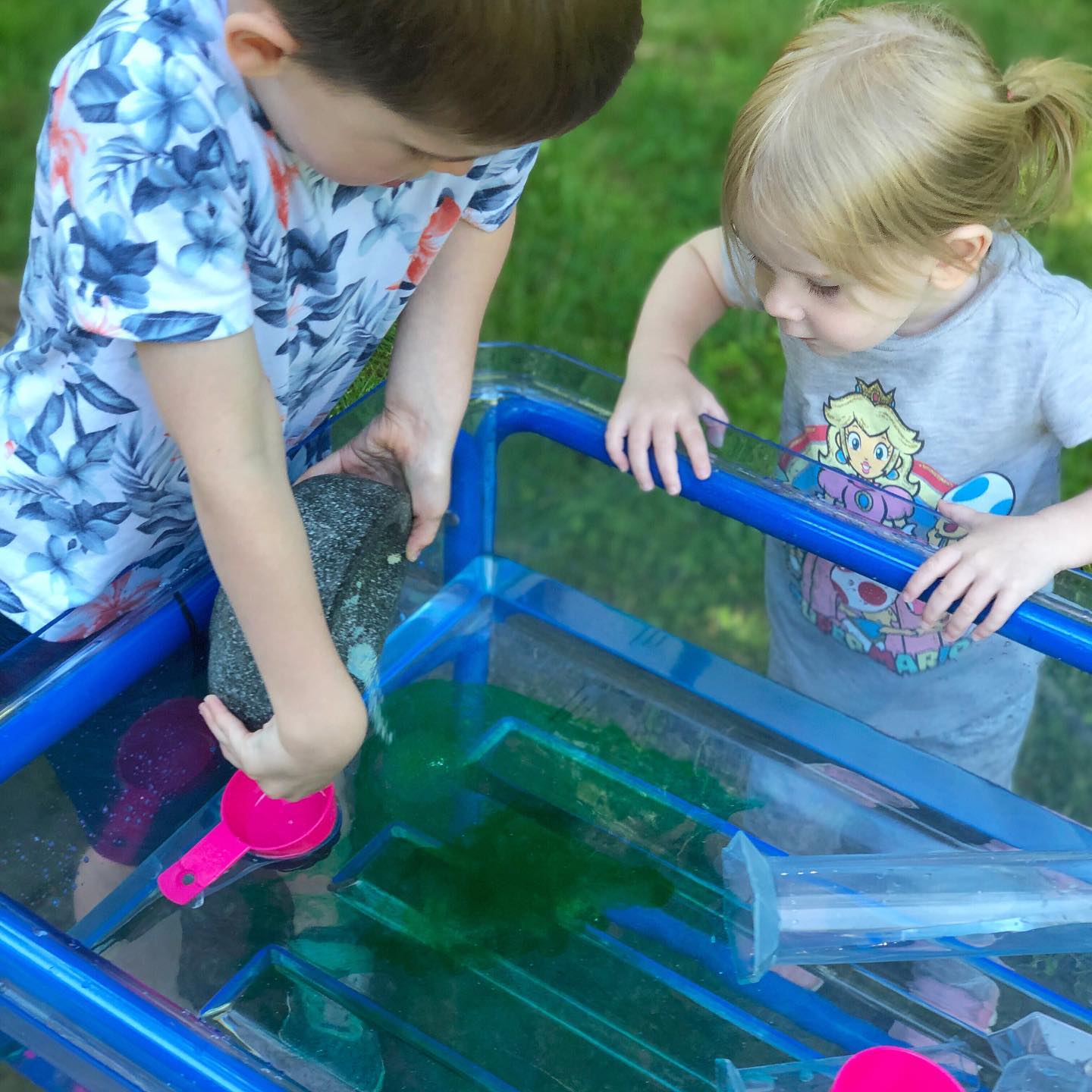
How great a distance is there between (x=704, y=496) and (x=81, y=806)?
568 mm

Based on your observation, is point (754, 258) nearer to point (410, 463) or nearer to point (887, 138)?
point (887, 138)

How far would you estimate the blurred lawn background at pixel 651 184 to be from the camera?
2285mm

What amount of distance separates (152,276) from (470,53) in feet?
0.72

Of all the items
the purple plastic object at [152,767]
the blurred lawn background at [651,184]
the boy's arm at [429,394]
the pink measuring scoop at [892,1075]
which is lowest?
the blurred lawn background at [651,184]

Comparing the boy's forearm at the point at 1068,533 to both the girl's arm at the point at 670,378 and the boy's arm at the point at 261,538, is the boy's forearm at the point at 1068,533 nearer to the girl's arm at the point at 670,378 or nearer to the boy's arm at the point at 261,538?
the girl's arm at the point at 670,378

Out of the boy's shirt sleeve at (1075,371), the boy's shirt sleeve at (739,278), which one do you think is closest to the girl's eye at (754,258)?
the boy's shirt sleeve at (739,278)

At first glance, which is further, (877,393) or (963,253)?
(877,393)

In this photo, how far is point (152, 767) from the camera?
1.03 meters

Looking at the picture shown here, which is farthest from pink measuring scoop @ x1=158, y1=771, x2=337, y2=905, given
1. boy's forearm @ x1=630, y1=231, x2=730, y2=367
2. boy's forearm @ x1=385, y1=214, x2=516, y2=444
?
boy's forearm @ x1=630, y1=231, x2=730, y2=367

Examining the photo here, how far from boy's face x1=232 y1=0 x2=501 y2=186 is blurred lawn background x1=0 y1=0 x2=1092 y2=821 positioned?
84 cm

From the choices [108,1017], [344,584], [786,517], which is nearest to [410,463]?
[344,584]

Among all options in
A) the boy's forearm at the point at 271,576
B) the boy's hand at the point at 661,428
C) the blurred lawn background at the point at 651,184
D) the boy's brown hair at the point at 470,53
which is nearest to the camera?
the boy's brown hair at the point at 470,53

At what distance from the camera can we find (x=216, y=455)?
2.59 ft

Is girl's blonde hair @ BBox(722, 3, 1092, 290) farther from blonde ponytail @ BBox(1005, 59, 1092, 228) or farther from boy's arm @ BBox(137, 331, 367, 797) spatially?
boy's arm @ BBox(137, 331, 367, 797)
